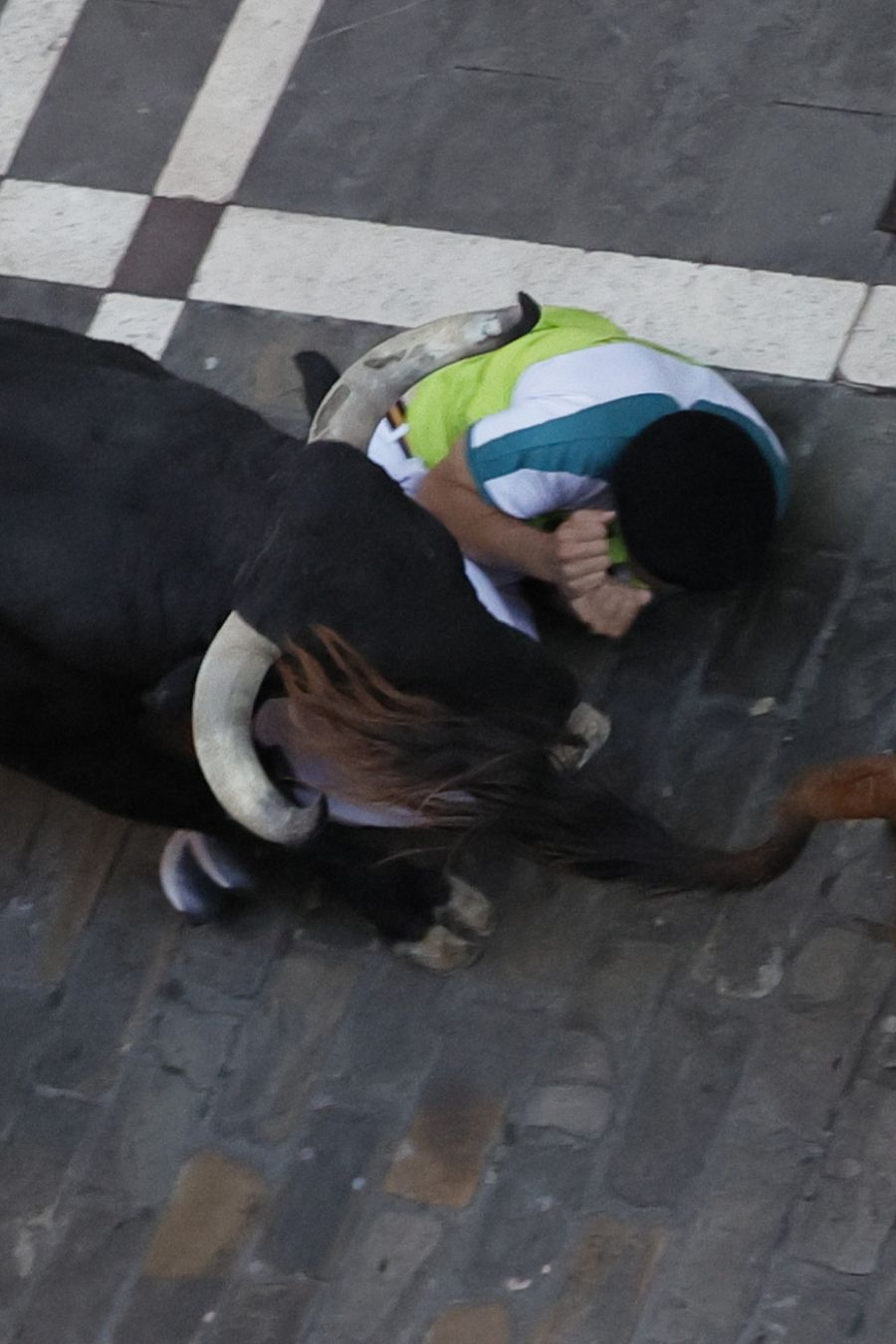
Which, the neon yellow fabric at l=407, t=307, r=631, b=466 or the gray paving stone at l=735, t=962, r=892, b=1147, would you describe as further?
the neon yellow fabric at l=407, t=307, r=631, b=466

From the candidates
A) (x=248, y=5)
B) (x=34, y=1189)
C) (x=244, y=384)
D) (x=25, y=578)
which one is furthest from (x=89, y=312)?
(x=34, y=1189)

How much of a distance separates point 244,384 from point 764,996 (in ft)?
6.06

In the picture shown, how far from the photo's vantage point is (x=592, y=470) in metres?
3.25

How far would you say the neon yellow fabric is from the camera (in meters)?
3.36

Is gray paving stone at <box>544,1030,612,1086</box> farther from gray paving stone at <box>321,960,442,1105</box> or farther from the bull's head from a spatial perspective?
the bull's head

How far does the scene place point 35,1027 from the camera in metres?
3.54

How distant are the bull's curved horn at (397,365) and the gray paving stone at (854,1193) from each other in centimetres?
124

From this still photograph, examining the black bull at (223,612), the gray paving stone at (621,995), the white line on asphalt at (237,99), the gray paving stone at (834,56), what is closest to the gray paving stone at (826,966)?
the gray paving stone at (621,995)

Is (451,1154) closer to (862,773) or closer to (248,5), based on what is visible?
(862,773)

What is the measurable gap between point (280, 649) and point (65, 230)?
222 centimetres

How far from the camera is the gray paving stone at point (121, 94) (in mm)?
4664

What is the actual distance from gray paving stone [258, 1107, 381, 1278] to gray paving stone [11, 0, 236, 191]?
7.96 ft

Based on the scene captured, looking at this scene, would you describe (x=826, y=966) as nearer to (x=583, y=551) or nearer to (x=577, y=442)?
(x=583, y=551)

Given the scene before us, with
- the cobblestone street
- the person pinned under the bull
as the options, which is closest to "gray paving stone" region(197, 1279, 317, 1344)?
the cobblestone street
